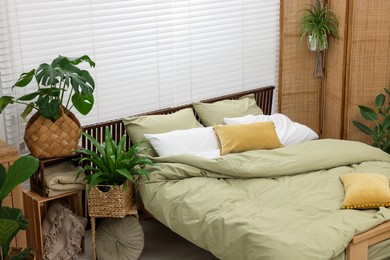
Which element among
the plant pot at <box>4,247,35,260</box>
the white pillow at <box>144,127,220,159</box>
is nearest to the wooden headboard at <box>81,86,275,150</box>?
the white pillow at <box>144,127,220,159</box>

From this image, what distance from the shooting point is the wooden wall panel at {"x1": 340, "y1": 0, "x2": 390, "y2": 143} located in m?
5.61

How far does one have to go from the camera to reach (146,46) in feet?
17.5

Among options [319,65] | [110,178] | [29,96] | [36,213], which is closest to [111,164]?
[110,178]

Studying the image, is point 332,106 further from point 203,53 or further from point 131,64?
point 131,64

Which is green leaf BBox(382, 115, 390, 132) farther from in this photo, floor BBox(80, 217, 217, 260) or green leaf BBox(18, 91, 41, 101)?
green leaf BBox(18, 91, 41, 101)

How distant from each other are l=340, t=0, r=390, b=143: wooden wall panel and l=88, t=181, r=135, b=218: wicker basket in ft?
7.79

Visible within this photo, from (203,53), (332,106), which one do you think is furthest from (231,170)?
(332,106)

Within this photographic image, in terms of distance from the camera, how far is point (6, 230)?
11.9ft

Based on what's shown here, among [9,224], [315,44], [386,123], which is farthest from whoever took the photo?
[315,44]

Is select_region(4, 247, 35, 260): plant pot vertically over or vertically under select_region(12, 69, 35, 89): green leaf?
under

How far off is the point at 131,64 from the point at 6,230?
203cm

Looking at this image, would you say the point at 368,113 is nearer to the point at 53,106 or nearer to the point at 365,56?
the point at 365,56

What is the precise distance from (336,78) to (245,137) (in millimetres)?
1316

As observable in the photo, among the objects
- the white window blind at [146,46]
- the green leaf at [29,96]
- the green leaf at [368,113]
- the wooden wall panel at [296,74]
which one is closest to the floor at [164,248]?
the white window blind at [146,46]
